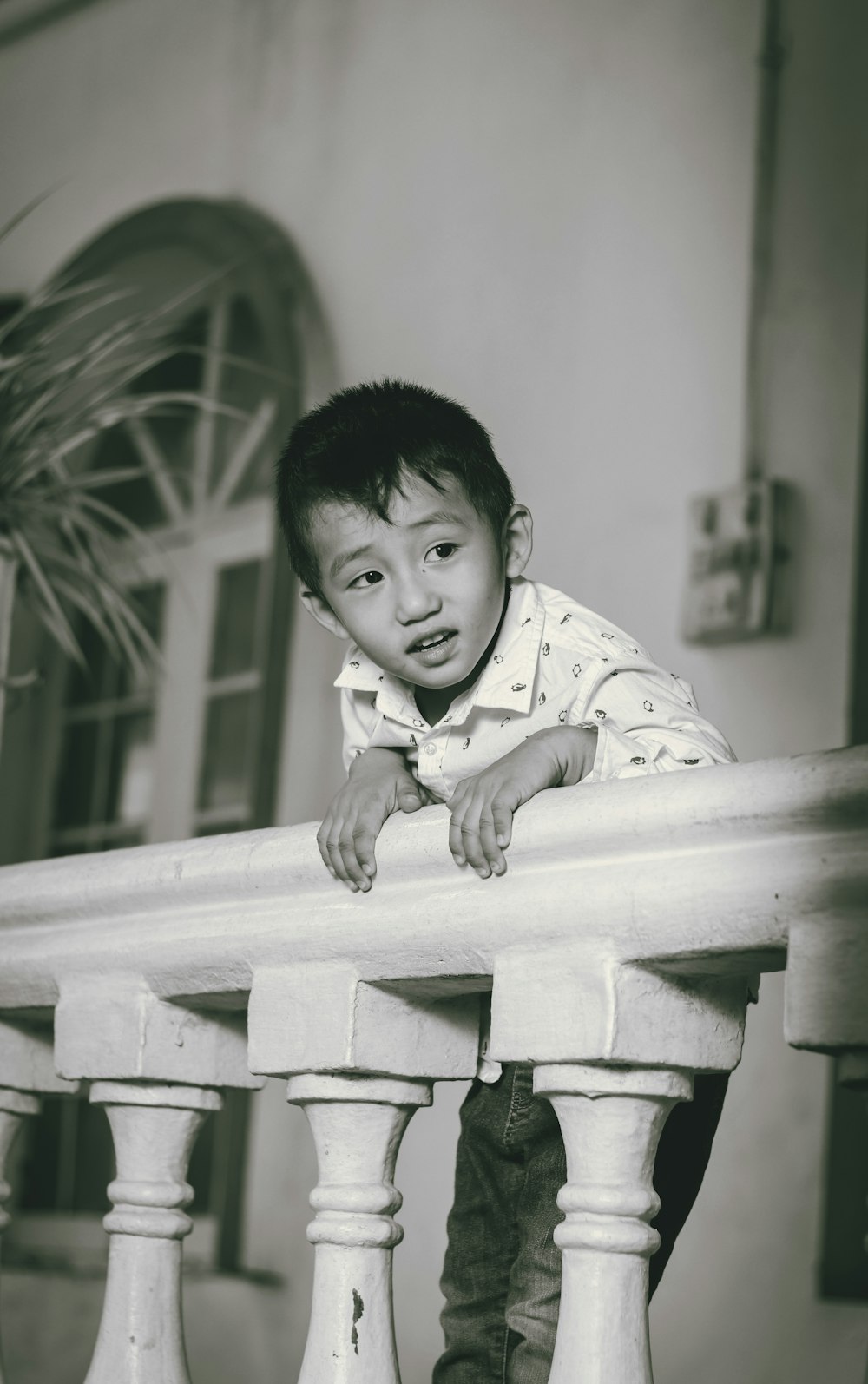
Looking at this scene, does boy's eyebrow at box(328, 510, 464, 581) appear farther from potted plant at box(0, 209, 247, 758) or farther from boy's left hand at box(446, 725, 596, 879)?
potted plant at box(0, 209, 247, 758)

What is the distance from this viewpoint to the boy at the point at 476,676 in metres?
1.29

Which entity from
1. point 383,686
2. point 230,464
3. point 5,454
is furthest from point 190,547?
point 383,686

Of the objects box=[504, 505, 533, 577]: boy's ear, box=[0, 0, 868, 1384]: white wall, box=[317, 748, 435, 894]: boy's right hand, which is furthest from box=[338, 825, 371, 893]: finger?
box=[0, 0, 868, 1384]: white wall

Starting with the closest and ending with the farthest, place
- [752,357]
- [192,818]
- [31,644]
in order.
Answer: [752,357] → [192,818] → [31,644]

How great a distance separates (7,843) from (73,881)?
9.58 ft

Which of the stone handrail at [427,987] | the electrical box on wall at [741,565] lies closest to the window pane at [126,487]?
the electrical box on wall at [741,565]

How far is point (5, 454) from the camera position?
2203 millimetres

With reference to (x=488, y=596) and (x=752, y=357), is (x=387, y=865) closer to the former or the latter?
(x=488, y=596)

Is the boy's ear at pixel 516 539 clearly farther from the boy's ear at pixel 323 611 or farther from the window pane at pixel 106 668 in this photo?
the window pane at pixel 106 668

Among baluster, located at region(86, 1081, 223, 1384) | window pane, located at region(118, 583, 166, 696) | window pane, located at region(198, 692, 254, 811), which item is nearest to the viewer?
baluster, located at region(86, 1081, 223, 1384)

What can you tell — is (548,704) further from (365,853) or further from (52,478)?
(52,478)

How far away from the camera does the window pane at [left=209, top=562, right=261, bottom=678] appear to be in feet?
12.3

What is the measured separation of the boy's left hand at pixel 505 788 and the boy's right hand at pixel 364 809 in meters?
0.06

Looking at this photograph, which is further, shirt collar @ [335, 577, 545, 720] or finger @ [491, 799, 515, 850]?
shirt collar @ [335, 577, 545, 720]
